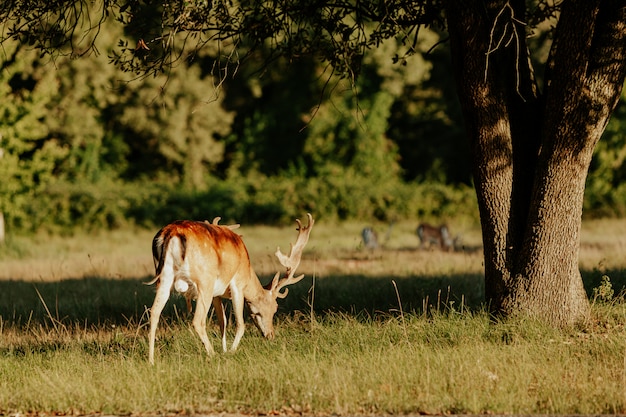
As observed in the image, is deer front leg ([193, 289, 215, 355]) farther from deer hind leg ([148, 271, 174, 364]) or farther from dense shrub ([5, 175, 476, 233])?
dense shrub ([5, 175, 476, 233])

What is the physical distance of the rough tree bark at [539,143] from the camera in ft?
29.7

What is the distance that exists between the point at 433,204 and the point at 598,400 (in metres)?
28.6

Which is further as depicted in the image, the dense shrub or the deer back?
the dense shrub

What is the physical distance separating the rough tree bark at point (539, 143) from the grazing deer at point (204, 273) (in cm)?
261

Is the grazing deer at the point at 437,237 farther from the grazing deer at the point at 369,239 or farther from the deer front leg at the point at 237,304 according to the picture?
the deer front leg at the point at 237,304

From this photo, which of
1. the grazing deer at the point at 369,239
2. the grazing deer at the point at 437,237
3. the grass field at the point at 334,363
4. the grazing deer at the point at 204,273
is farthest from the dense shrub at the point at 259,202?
the grazing deer at the point at 204,273

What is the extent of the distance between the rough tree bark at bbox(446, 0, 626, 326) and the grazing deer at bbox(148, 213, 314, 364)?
2.61 metres

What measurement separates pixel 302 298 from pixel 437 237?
1309 cm

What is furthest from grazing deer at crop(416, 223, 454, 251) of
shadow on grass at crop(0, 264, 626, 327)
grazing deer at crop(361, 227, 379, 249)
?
shadow on grass at crop(0, 264, 626, 327)

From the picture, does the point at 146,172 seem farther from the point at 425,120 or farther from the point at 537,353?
the point at 537,353

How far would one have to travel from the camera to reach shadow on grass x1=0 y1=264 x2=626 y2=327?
11406mm

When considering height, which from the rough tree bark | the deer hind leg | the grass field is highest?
the rough tree bark

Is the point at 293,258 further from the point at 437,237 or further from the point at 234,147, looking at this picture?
the point at 234,147

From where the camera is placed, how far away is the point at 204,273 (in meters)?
8.72
